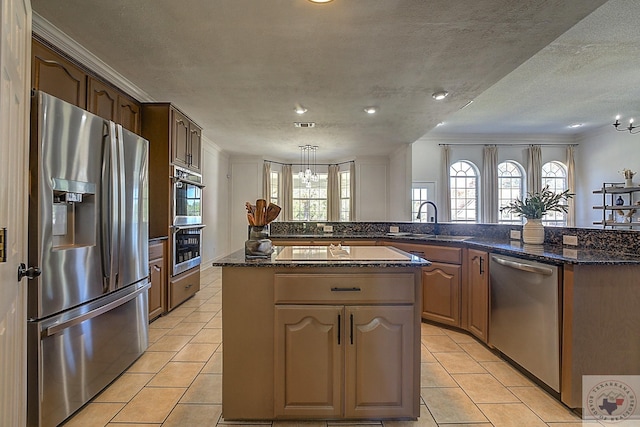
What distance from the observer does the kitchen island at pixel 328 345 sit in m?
1.66

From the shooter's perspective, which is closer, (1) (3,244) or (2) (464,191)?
(1) (3,244)

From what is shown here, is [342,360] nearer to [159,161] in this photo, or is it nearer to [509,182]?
[159,161]

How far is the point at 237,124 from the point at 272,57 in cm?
233

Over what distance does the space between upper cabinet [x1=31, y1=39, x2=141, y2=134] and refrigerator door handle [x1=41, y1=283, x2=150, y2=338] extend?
1.47 meters

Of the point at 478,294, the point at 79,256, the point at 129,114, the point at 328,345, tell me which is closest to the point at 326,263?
the point at 328,345

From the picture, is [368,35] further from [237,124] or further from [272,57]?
[237,124]

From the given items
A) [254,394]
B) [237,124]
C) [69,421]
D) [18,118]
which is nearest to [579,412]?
[254,394]

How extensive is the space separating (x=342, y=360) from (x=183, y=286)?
2.82 metres

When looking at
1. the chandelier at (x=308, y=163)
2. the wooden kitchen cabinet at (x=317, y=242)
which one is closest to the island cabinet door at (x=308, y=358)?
the wooden kitchen cabinet at (x=317, y=242)

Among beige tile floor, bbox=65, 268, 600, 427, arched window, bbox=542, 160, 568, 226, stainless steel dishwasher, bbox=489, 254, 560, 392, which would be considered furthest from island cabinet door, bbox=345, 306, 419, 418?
arched window, bbox=542, 160, 568, 226

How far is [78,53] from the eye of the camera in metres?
2.46

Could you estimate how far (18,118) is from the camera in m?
1.19

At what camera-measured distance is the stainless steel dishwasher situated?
191cm

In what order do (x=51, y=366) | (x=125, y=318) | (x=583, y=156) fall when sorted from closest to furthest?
1. (x=51, y=366)
2. (x=125, y=318)
3. (x=583, y=156)
